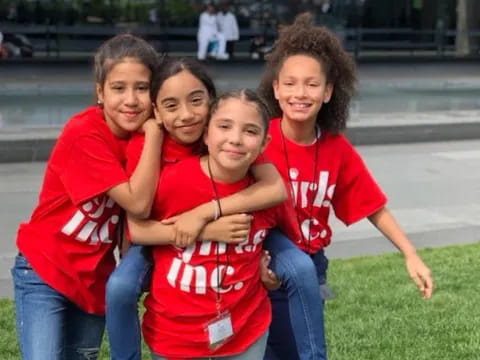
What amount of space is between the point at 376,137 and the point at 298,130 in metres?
9.12

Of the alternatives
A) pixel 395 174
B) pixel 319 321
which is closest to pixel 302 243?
pixel 319 321

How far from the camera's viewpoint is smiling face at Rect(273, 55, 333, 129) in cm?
279

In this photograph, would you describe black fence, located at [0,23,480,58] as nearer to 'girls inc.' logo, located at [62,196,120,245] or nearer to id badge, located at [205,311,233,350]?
'girls inc.' logo, located at [62,196,120,245]

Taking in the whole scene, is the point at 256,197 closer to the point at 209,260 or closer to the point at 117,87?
the point at 209,260

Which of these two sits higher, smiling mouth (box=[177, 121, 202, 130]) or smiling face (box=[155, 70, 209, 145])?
smiling face (box=[155, 70, 209, 145])

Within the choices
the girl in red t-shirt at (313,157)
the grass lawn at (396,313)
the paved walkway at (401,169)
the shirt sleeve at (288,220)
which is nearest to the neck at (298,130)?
the girl in red t-shirt at (313,157)

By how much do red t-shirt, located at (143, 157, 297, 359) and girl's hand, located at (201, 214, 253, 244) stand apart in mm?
38

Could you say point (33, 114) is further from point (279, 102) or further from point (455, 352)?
point (279, 102)

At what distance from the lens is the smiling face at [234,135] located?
238cm

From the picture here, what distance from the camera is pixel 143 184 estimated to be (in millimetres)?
A: 2375

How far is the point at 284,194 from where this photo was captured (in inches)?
99.0

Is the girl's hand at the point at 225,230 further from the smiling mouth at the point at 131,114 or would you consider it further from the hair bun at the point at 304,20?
the hair bun at the point at 304,20

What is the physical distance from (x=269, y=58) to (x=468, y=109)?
1199 cm

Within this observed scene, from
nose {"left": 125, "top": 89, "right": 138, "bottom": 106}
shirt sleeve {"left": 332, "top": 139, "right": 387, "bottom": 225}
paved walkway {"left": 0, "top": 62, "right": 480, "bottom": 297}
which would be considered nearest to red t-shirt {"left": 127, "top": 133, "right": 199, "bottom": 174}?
nose {"left": 125, "top": 89, "right": 138, "bottom": 106}
